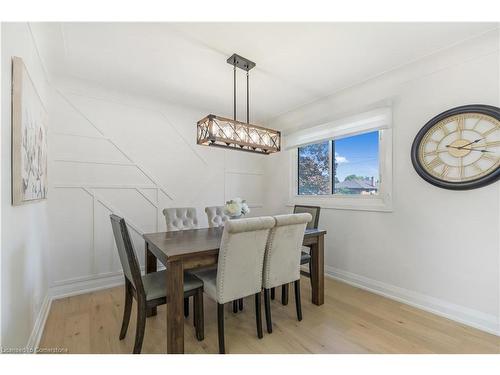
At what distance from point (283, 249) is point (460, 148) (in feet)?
6.10

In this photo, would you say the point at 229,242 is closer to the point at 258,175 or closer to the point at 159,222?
the point at 159,222

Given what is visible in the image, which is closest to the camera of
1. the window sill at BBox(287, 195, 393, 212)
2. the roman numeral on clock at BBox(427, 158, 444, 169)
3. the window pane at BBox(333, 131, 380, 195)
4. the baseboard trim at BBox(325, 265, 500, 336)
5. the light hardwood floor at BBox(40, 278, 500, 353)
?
the light hardwood floor at BBox(40, 278, 500, 353)

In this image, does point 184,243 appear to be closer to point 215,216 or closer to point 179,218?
point 179,218

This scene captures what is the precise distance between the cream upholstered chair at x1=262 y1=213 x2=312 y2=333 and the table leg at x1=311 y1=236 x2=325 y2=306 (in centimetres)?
47

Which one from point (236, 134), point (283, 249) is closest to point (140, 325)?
point (283, 249)

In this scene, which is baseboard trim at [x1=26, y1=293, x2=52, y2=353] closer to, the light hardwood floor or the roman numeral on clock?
the light hardwood floor

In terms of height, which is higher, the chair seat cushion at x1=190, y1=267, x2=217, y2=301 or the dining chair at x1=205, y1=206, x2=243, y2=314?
the dining chair at x1=205, y1=206, x2=243, y2=314

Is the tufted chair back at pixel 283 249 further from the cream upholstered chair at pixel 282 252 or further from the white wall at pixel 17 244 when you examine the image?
the white wall at pixel 17 244

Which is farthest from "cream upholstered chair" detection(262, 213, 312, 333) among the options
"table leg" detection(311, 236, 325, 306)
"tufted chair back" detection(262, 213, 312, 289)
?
"table leg" detection(311, 236, 325, 306)

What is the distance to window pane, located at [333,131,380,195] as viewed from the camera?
288 centimetres

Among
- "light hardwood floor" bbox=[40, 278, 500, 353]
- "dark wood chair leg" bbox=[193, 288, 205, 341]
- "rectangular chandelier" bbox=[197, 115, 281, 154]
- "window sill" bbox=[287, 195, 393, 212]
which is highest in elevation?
"rectangular chandelier" bbox=[197, 115, 281, 154]

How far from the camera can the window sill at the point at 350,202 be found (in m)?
2.68

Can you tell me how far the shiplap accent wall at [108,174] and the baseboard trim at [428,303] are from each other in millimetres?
2321

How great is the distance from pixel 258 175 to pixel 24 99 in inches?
132
